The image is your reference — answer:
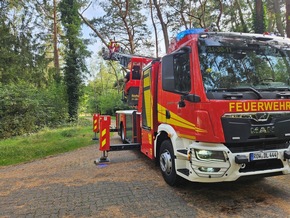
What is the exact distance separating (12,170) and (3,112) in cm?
748

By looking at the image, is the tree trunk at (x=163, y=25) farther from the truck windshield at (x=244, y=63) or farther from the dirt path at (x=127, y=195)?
the truck windshield at (x=244, y=63)

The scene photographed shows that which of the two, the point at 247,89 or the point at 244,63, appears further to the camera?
the point at 244,63

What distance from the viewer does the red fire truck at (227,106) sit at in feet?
12.7

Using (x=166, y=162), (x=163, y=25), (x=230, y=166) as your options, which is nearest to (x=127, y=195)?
(x=166, y=162)

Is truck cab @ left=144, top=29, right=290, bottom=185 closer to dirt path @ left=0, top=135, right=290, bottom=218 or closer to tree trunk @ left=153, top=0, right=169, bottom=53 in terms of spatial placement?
dirt path @ left=0, top=135, right=290, bottom=218

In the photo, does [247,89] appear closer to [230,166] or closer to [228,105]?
[228,105]

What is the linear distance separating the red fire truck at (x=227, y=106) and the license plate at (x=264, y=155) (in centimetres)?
2

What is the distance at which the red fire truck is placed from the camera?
3.86 metres

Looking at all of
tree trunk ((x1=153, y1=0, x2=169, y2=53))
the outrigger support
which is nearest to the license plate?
the outrigger support

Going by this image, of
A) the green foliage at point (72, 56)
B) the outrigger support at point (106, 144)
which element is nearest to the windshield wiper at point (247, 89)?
the outrigger support at point (106, 144)

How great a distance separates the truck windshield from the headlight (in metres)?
0.95

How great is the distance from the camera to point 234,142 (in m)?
3.87

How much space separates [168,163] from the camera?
16.4 feet

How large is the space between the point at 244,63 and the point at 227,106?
3.35ft
